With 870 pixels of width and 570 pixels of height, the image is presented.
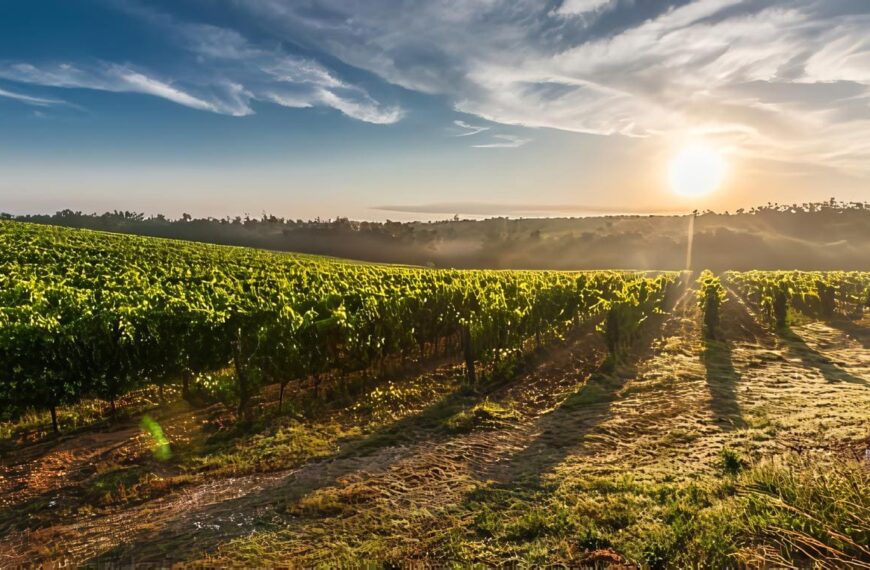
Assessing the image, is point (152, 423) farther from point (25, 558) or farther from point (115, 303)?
point (25, 558)

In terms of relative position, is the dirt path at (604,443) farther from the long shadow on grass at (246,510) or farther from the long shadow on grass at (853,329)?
the long shadow on grass at (853,329)

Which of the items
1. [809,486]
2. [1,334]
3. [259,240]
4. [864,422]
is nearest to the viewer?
[809,486]

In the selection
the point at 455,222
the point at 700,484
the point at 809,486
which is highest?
the point at 455,222

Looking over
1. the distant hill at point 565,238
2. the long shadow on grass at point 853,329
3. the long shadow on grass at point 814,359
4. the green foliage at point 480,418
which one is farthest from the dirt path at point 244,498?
the distant hill at point 565,238

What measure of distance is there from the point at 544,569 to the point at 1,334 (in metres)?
11.6

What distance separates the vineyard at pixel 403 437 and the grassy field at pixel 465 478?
5 cm

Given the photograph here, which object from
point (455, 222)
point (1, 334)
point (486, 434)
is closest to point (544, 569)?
point (486, 434)

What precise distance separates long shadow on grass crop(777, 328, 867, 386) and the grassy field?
0.37 m

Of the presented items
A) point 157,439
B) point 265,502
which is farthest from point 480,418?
point 157,439

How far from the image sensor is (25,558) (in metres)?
6.33

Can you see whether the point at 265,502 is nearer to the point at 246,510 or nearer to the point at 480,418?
the point at 246,510

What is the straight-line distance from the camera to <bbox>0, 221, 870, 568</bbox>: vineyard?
20.9ft

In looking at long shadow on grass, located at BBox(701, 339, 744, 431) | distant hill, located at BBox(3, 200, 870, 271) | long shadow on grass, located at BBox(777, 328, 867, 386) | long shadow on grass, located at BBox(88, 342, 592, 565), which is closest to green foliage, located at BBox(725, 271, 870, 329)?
long shadow on grass, located at BBox(777, 328, 867, 386)

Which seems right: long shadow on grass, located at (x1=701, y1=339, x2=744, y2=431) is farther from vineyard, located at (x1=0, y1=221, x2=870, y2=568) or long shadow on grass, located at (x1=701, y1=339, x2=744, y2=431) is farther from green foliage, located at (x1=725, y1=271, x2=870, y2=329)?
green foliage, located at (x1=725, y1=271, x2=870, y2=329)
